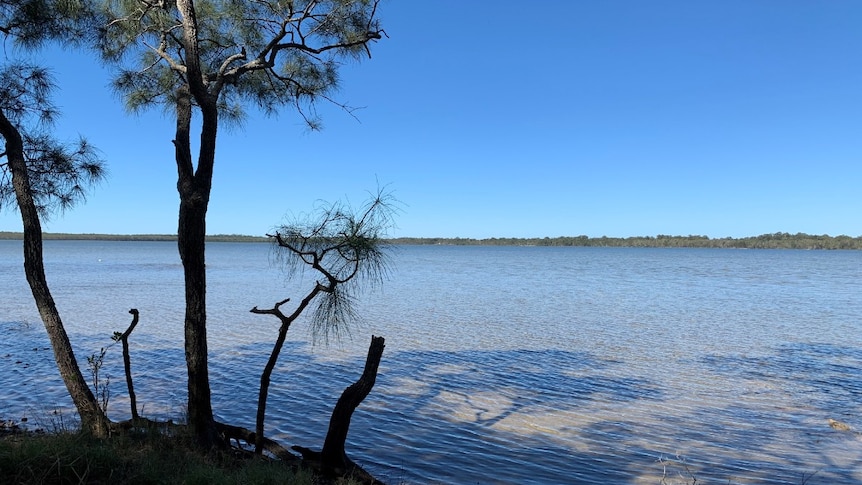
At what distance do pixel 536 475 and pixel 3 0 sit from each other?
7792 mm

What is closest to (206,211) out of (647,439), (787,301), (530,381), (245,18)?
(245,18)

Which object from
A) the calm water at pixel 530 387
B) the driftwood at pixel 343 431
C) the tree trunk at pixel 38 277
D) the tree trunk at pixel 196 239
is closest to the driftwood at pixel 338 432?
the driftwood at pixel 343 431

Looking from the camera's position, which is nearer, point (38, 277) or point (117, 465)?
point (117, 465)

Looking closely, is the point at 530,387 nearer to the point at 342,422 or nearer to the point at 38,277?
the point at 342,422

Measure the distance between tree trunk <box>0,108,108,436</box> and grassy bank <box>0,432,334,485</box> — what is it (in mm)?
520

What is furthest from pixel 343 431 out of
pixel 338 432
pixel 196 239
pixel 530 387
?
pixel 530 387

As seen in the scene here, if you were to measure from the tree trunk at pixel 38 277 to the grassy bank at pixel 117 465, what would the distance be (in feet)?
1.71

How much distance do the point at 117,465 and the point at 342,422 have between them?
6.44ft

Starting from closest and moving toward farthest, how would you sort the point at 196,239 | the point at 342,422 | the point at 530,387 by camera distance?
the point at 196,239 < the point at 342,422 < the point at 530,387

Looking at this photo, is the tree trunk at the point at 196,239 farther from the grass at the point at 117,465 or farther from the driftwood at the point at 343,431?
the driftwood at the point at 343,431

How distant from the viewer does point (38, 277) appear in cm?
583

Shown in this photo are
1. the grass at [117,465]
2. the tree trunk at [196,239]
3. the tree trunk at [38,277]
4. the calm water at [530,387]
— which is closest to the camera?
the grass at [117,465]

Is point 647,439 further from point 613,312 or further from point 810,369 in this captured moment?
point 613,312

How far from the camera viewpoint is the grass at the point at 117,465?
14.3 ft
